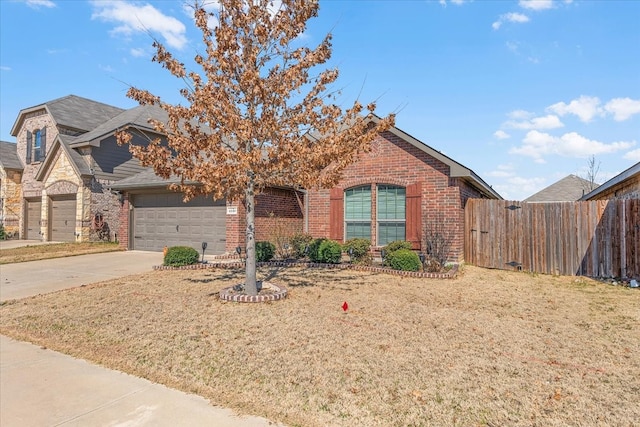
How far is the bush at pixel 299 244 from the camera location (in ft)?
40.0

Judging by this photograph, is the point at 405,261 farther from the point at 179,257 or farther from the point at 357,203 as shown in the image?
the point at 179,257

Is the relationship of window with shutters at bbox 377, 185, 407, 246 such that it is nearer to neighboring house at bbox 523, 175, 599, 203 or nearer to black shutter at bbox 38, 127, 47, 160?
neighboring house at bbox 523, 175, 599, 203

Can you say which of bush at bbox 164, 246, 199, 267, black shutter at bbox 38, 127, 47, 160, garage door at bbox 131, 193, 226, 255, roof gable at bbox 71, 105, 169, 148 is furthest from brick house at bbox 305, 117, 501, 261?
black shutter at bbox 38, 127, 47, 160

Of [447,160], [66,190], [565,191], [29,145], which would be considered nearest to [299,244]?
[447,160]

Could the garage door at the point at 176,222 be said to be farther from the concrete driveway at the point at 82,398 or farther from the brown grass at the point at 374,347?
the concrete driveway at the point at 82,398

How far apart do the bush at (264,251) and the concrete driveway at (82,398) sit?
690cm

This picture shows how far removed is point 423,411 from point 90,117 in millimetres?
26410

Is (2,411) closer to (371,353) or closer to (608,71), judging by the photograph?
(371,353)

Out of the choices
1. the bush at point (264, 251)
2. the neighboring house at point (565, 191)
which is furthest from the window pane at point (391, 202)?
the neighboring house at point (565, 191)

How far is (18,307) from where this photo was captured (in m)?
6.91

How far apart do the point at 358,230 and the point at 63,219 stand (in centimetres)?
1726

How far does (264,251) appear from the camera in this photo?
38.5ft

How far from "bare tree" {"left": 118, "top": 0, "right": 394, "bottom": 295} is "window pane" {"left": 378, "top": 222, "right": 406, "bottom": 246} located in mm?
5057

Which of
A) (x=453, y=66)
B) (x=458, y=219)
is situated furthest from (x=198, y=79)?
(x=453, y=66)
